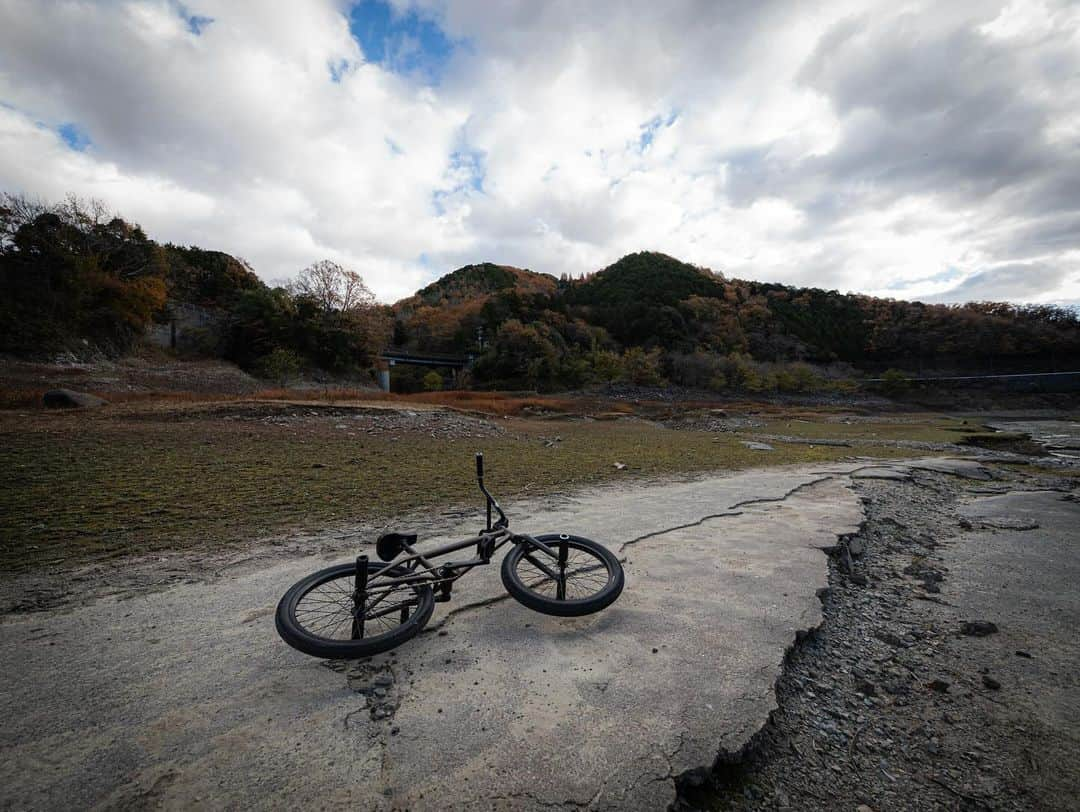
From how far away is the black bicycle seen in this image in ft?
Result: 7.89

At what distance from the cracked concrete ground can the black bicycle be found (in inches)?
6.9

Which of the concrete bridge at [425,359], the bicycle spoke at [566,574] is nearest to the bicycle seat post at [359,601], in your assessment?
the bicycle spoke at [566,574]

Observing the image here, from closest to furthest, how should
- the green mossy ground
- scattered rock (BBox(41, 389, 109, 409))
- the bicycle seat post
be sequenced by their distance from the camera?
the bicycle seat post
the green mossy ground
scattered rock (BBox(41, 389, 109, 409))

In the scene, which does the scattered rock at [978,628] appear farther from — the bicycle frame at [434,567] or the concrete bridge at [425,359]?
the concrete bridge at [425,359]

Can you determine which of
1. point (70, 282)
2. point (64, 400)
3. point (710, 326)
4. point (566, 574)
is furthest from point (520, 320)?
point (566, 574)

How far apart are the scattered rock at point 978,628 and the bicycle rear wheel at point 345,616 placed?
12.9 ft

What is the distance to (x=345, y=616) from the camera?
2.85 metres

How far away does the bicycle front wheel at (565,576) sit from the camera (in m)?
2.83

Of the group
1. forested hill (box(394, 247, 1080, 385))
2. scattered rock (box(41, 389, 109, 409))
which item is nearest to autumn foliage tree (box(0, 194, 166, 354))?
scattered rock (box(41, 389, 109, 409))

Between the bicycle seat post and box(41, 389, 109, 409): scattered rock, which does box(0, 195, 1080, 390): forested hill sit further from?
the bicycle seat post

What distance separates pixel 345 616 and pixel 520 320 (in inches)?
2470

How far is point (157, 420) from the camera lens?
13.1m

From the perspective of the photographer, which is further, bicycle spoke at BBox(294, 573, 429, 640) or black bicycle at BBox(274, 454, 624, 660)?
bicycle spoke at BBox(294, 573, 429, 640)

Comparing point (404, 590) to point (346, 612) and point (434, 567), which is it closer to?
point (434, 567)
